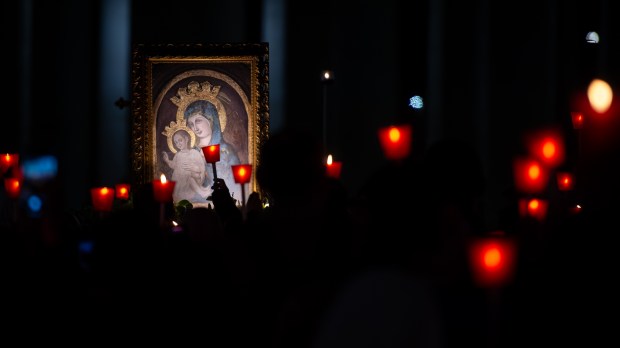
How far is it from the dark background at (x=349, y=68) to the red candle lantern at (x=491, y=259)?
6406mm

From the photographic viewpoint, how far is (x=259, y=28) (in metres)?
8.48

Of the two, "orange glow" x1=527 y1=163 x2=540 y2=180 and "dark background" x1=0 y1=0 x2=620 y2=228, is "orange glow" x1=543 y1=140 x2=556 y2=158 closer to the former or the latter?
"orange glow" x1=527 y1=163 x2=540 y2=180

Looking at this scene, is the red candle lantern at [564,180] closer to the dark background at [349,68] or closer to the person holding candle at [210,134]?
the dark background at [349,68]

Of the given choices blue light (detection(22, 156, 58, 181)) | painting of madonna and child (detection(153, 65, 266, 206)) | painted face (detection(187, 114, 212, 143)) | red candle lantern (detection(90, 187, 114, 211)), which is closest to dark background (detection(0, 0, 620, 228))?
painting of madonna and child (detection(153, 65, 266, 206))

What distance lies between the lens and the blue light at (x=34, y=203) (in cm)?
325

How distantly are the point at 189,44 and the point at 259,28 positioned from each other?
826mm

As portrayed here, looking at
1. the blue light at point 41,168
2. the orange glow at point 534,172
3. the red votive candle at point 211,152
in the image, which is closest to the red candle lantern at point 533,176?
the orange glow at point 534,172

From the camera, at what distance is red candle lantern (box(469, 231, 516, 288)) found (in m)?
1.94

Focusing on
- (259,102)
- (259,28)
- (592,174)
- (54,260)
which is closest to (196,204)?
(259,102)

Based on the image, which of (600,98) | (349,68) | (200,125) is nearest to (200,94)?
(200,125)

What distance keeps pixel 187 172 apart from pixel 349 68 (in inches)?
75.3

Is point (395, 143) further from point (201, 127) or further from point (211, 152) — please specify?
point (201, 127)

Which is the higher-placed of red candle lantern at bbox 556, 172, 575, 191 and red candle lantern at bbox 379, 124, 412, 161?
→ red candle lantern at bbox 379, 124, 412, 161

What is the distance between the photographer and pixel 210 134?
7.95 meters
